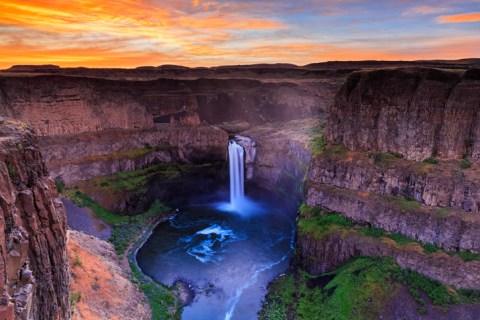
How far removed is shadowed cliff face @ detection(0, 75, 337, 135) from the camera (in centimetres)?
4597

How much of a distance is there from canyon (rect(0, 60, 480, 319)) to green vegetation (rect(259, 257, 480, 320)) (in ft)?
2.71

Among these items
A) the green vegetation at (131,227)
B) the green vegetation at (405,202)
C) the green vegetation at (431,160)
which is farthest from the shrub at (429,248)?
the green vegetation at (131,227)

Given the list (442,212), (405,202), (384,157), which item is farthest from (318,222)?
(442,212)

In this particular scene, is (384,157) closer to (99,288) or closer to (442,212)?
(442,212)

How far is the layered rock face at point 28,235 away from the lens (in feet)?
37.1

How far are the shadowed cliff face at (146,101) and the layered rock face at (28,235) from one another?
3342 centimetres

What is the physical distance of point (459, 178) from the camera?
2864 cm

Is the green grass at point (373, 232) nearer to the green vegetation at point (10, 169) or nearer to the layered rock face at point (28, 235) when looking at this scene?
the layered rock face at point (28, 235)

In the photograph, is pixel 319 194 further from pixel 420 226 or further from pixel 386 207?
pixel 420 226

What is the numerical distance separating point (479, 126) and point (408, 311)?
1416 cm

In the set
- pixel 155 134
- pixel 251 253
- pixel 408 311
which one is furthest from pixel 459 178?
pixel 155 134

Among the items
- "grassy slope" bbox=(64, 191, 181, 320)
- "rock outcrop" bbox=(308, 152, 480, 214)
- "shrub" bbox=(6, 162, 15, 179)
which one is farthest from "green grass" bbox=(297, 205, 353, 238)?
"shrub" bbox=(6, 162, 15, 179)

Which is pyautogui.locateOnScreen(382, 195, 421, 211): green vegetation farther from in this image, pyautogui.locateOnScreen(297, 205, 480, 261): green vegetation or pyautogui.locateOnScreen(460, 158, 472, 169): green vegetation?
pyautogui.locateOnScreen(460, 158, 472, 169): green vegetation

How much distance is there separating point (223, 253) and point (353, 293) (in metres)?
15.2
